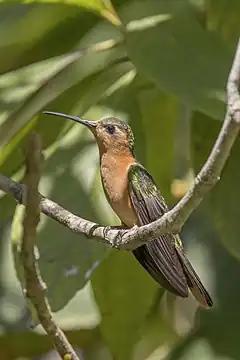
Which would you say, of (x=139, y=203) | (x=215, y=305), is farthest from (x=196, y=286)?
(x=215, y=305)

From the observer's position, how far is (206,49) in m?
1.11

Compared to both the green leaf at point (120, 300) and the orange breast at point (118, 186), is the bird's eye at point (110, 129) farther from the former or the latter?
the green leaf at point (120, 300)

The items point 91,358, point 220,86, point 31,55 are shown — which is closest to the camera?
point 220,86

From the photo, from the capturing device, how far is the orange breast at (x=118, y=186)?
1.02m

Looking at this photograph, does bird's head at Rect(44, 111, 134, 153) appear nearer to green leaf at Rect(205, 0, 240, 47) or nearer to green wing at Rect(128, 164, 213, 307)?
green wing at Rect(128, 164, 213, 307)

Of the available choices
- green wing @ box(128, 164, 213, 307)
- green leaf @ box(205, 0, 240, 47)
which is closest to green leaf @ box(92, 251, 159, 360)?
green wing @ box(128, 164, 213, 307)

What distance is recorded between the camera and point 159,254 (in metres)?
0.89

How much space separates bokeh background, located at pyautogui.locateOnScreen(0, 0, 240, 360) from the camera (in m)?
1.10

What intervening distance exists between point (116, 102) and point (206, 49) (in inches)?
7.5

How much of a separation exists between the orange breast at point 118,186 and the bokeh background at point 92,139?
92mm

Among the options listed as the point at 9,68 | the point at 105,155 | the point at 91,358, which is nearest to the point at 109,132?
the point at 105,155

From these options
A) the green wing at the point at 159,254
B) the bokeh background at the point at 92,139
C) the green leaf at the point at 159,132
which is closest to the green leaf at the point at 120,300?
the bokeh background at the point at 92,139

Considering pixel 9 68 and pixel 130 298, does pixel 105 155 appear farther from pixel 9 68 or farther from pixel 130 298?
pixel 9 68

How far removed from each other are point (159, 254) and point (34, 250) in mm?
157
